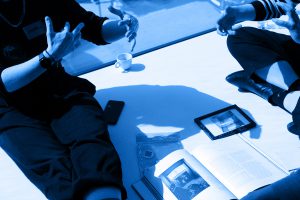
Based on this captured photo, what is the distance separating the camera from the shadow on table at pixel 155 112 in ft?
4.60

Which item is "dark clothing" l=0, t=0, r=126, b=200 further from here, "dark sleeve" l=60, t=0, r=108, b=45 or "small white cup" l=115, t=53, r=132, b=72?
"small white cup" l=115, t=53, r=132, b=72

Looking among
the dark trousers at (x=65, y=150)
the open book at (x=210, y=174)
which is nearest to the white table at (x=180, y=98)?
the open book at (x=210, y=174)

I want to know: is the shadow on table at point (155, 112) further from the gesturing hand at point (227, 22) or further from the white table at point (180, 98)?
the gesturing hand at point (227, 22)

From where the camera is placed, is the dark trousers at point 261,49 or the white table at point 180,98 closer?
the white table at point 180,98

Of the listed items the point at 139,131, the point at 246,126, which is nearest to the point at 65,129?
the point at 139,131

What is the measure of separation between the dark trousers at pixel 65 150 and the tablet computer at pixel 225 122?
48 centimetres

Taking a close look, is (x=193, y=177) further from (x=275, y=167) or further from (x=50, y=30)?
(x=50, y=30)

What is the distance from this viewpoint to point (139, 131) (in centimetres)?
146

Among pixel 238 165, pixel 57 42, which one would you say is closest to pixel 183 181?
pixel 238 165

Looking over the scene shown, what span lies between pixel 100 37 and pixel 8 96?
48cm

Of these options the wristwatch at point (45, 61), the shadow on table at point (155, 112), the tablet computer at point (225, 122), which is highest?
the wristwatch at point (45, 61)

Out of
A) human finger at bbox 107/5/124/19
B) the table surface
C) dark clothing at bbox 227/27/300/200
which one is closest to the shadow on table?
the table surface

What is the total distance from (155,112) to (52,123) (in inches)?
20.1

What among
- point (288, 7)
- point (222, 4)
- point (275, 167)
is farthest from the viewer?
point (222, 4)
